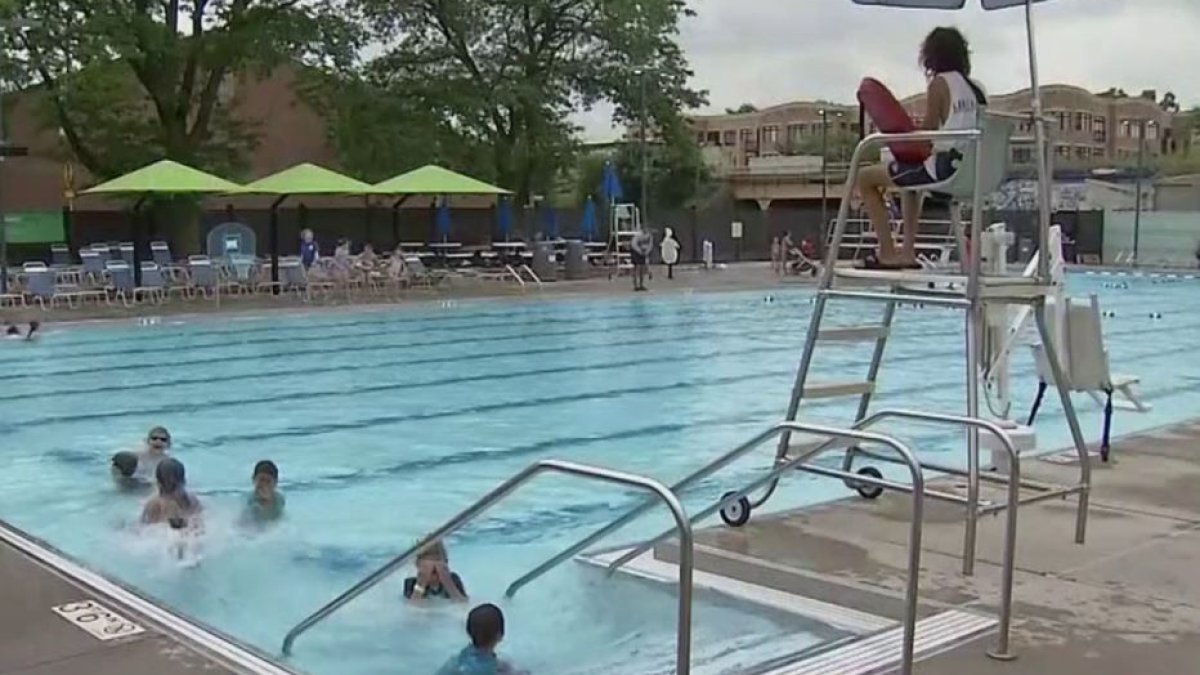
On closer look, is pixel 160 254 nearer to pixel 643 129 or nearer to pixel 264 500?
pixel 643 129

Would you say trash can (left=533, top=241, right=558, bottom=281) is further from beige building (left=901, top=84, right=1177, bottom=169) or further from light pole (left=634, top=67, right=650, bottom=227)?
beige building (left=901, top=84, right=1177, bottom=169)

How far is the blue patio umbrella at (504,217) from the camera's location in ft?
98.9

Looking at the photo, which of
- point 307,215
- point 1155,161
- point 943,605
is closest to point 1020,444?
point 943,605

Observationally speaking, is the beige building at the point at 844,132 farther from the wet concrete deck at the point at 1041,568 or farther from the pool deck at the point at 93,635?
the pool deck at the point at 93,635

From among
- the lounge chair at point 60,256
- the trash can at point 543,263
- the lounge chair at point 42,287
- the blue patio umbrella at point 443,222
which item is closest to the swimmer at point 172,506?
the lounge chair at point 42,287

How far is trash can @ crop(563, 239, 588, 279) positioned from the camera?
1088 inches

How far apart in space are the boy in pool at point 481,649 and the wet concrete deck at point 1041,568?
3.20 ft

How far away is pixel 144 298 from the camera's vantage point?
21031 mm

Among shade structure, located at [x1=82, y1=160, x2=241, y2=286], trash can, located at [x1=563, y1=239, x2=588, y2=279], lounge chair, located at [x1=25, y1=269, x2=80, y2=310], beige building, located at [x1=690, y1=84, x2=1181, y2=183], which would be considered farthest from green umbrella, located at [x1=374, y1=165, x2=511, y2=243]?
beige building, located at [x1=690, y1=84, x2=1181, y2=183]

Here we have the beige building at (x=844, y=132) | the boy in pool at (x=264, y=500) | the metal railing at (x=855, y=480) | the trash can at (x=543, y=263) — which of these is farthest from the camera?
the beige building at (x=844, y=132)

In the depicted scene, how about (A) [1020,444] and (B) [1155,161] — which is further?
(B) [1155,161]

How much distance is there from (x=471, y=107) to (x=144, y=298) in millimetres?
12410

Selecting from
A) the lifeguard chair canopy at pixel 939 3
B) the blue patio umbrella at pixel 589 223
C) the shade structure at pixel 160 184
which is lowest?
the blue patio umbrella at pixel 589 223

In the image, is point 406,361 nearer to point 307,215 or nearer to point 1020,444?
point 1020,444
